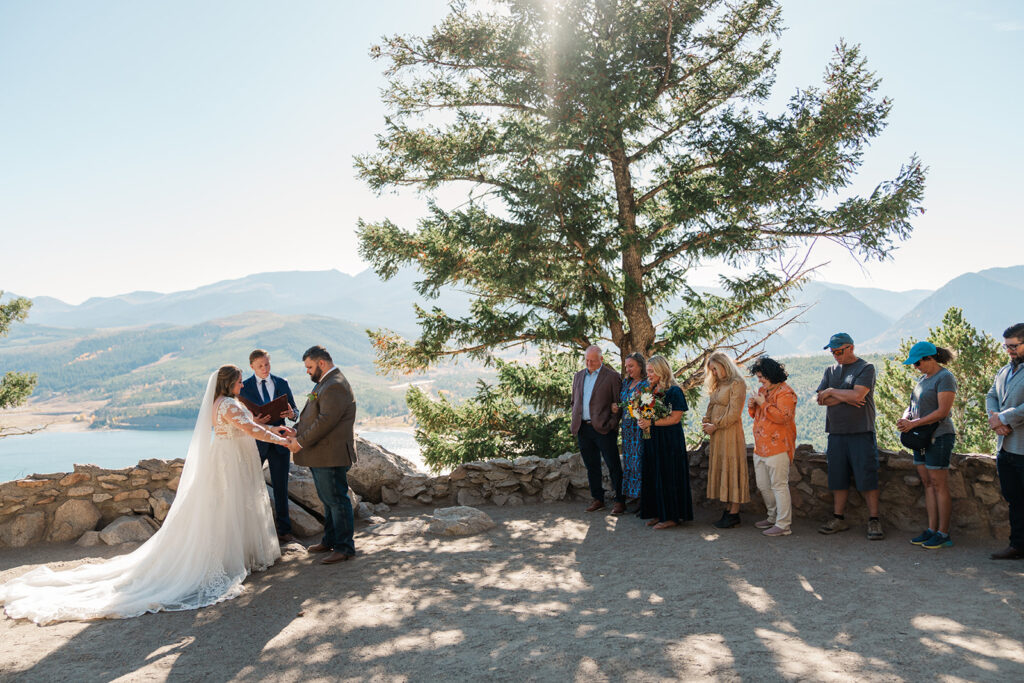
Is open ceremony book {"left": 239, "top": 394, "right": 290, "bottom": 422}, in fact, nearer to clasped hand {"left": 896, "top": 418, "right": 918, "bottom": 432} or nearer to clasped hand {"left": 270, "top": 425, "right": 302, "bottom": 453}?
clasped hand {"left": 270, "top": 425, "right": 302, "bottom": 453}

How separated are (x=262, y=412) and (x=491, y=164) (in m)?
5.51

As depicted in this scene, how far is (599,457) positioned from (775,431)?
189 cm

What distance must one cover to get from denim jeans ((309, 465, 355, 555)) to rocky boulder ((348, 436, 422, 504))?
5.86 ft

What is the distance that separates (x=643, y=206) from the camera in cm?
986

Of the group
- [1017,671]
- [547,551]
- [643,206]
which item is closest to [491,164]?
[643,206]

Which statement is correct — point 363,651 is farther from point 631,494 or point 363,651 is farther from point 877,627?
point 631,494

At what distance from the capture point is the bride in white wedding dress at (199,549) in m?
4.23

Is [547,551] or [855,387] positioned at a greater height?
[855,387]

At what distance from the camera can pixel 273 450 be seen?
5.84m

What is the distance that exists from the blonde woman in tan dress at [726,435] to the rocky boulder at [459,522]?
7.18ft

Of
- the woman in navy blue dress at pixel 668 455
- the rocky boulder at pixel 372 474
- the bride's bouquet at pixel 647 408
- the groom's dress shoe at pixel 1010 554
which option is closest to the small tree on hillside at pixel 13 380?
the rocky boulder at pixel 372 474

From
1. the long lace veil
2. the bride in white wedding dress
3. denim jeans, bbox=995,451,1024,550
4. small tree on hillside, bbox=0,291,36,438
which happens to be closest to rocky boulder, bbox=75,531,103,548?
the bride in white wedding dress

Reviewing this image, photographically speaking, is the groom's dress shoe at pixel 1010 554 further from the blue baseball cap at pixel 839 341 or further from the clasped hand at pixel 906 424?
the blue baseball cap at pixel 839 341

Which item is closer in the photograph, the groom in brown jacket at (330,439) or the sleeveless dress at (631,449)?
the groom in brown jacket at (330,439)
